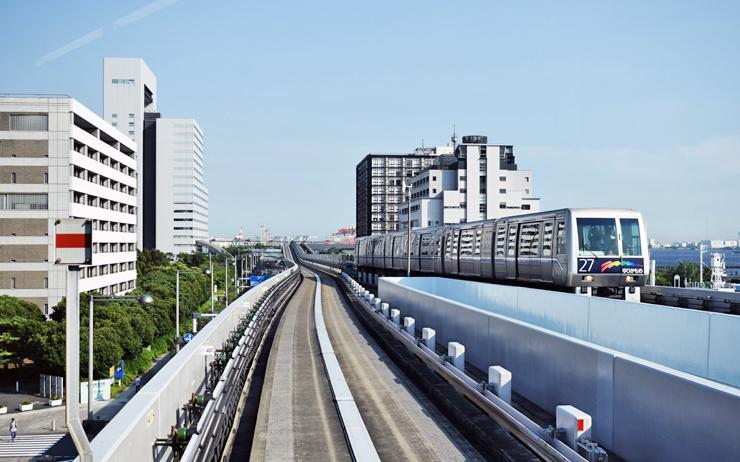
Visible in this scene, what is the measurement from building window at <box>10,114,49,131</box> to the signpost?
6337cm

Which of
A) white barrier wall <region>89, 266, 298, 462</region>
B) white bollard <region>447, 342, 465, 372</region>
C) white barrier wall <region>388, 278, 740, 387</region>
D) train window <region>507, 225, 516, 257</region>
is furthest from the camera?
train window <region>507, 225, 516, 257</region>

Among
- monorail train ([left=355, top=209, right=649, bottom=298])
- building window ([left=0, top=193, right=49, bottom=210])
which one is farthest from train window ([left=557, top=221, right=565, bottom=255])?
building window ([left=0, top=193, right=49, bottom=210])

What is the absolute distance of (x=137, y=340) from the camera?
49594 mm

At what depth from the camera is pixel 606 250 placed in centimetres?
2258

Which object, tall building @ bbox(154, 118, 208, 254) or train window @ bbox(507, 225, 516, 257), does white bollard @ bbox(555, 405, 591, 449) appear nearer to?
train window @ bbox(507, 225, 516, 257)

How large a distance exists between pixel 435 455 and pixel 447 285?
1788cm

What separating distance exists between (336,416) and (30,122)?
59146 mm

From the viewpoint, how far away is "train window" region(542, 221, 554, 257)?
2441cm

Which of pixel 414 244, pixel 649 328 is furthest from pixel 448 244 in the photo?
pixel 649 328

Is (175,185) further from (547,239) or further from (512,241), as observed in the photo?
(547,239)

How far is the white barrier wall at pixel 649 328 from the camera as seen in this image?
30.5 feet

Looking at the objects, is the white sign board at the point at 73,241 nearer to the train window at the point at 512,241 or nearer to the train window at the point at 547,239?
the train window at the point at 547,239

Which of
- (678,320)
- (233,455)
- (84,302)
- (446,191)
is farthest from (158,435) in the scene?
(446,191)

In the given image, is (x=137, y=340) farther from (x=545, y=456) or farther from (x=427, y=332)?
(x=545, y=456)
